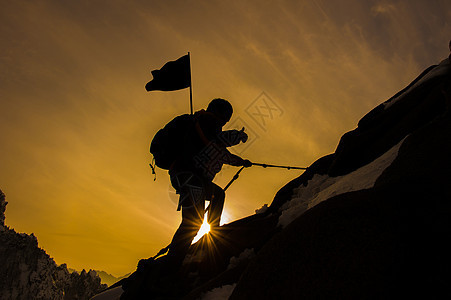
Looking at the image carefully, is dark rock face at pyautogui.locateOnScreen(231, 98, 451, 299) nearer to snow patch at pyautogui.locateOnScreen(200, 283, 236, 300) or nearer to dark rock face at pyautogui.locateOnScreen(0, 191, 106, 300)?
snow patch at pyautogui.locateOnScreen(200, 283, 236, 300)

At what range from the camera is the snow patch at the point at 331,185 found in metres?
6.79

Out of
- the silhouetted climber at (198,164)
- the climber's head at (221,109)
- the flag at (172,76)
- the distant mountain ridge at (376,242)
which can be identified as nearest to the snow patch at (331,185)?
the distant mountain ridge at (376,242)

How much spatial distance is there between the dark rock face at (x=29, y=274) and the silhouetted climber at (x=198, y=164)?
124 m

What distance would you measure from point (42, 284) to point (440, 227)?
139 metres

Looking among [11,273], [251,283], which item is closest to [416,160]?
[251,283]

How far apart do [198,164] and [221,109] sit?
134cm

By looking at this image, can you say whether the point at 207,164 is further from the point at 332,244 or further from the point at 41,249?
the point at 41,249

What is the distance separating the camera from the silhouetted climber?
21.0ft

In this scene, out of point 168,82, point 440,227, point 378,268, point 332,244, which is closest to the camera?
point 378,268

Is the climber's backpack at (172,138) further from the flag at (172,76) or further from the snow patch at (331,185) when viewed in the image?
the snow patch at (331,185)

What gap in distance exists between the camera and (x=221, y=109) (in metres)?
6.72

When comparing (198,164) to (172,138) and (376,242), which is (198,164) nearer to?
(172,138)

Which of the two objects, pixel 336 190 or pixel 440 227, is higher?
pixel 336 190

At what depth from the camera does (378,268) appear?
8.67 ft
